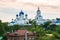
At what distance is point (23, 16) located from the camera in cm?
10019

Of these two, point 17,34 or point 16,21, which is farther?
point 16,21

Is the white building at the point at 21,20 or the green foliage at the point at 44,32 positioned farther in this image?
the white building at the point at 21,20

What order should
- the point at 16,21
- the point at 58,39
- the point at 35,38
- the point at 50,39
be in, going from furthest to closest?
the point at 16,21
the point at 35,38
the point at 50,39
the point at 58,39

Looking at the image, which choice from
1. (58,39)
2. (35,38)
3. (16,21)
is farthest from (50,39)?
(16,21)

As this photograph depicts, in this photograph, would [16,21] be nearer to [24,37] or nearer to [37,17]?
[37,17]

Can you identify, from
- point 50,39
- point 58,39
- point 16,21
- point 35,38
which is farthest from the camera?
point 16,21

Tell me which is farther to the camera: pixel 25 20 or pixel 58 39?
pixel 25 20

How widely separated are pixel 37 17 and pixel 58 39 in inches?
2965

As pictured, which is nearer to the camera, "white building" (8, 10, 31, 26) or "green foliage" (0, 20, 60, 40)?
"green foliage" (0, 20, 60, 40)

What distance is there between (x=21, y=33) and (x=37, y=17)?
193ft

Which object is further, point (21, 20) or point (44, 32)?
point (21, 20)

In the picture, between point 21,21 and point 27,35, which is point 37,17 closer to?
point 21,21

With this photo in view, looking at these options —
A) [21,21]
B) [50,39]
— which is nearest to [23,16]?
[21,21]

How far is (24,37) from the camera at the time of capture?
150 feet
